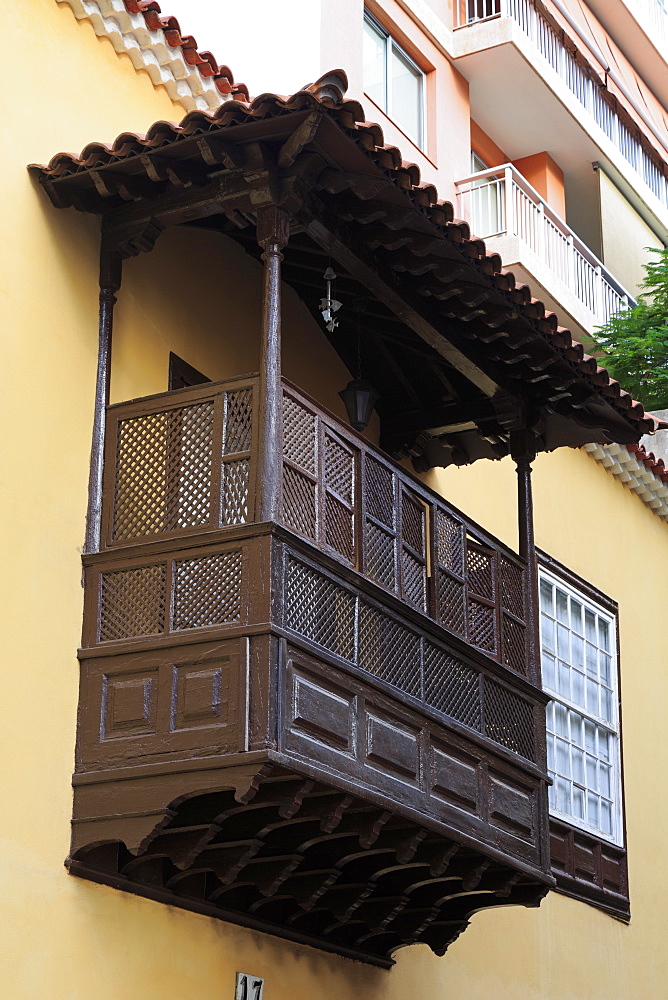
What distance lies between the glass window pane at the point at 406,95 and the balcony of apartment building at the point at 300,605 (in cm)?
831

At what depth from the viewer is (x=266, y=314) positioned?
7461 millimetres

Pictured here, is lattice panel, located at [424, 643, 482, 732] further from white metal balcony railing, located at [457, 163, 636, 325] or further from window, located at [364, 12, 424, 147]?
window, located at [364, 12, 424, 147]

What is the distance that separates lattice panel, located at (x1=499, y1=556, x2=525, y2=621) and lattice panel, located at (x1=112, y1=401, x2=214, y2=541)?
257cm

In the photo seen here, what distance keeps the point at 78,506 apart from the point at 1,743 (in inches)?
51.4

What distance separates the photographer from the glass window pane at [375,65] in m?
16.4

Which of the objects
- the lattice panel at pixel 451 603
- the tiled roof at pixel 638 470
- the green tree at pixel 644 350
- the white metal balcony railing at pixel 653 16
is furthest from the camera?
the white metal balcony railing at pixel 653 16

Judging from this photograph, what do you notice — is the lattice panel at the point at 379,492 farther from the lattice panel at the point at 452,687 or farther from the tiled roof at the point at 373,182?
the tiled roof at the point at 373,182

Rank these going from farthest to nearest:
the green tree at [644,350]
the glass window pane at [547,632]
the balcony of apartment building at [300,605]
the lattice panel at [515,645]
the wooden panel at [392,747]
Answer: the green tree at [644,350], the glass window pane at [547,632], the lattice panel at [515,645], the wooden panel at [392,747], the balcony of apartment building at [300,605]

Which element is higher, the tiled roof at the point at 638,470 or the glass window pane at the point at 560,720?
the tiled roof at the point at 638,470

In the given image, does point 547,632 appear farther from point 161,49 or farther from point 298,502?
point 161,49

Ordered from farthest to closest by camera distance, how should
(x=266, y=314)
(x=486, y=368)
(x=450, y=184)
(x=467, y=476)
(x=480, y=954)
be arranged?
1. (x=450, y=184)
2. (x=467, y=476)
3. (x=480, y=954)
4. (x=486, y=368)
5. (x=266, y=314)

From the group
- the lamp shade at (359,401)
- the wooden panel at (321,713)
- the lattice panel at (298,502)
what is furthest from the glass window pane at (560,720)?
the lattice panel at (298,502)

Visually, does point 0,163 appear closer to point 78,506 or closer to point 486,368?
point 78,506

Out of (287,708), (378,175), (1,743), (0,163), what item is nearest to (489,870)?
(287,708)
